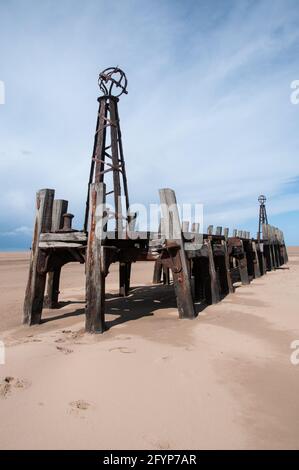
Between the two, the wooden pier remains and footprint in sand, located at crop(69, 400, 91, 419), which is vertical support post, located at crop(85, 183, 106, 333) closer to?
the wooden pier remains

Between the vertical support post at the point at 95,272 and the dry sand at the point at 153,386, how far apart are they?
269mm

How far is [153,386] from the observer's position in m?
3.29

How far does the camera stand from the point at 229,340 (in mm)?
4809

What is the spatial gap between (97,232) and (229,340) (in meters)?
2.86

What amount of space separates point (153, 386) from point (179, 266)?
10.5 feet

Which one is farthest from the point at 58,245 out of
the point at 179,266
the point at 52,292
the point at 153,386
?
the point at 153,386

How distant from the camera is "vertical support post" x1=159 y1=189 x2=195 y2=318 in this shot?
246 inches

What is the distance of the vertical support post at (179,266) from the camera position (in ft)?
20.5

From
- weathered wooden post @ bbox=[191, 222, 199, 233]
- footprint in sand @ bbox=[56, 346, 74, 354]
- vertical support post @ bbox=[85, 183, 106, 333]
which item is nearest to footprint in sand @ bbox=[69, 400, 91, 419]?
footprint in sand @ bbox=[56, 346, 74, 354]

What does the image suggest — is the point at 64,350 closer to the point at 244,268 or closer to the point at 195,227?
the point at 244,268

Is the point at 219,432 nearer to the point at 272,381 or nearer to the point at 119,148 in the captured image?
the point at 272,381

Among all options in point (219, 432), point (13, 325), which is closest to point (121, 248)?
point (13, 325)

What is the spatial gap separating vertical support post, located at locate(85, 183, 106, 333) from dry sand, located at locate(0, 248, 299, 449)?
269 millimetres
